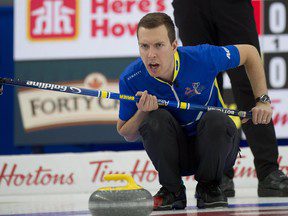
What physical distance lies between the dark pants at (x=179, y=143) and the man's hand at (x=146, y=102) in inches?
2.0

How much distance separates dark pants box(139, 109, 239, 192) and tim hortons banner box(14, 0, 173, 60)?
2.98 metres

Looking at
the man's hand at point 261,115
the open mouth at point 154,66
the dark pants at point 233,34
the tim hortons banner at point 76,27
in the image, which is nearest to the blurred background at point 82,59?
the tim hortons banner at point 76,27

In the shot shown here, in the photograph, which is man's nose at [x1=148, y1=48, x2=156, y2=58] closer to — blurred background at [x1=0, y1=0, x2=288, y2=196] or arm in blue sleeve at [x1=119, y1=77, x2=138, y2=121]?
arm in blue sleeve at [x1=119, y1=77, x2=138, y2=121]

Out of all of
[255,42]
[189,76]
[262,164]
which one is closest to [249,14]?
[255,42]

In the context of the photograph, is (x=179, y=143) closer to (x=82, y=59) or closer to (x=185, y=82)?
(x=185, y=82)

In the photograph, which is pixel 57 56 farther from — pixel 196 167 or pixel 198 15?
pixel 196 167

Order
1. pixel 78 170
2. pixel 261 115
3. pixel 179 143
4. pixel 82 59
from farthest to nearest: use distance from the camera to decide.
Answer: pixel 82 59 < pixel 78 170 < pixel 261 115 < pixel 179 143

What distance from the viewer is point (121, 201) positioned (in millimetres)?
2451

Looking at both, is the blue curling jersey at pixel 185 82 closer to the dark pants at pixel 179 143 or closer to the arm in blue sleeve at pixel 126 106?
the arm in blue sleeve at pixel 126 106

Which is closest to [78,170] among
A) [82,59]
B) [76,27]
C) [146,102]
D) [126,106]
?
[82,59]

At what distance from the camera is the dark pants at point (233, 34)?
400 cm

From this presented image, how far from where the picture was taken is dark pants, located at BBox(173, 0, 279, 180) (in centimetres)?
400

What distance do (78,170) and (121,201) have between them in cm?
320

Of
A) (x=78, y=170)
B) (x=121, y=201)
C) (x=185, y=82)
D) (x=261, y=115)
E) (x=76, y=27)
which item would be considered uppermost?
(x=76, y=27)
